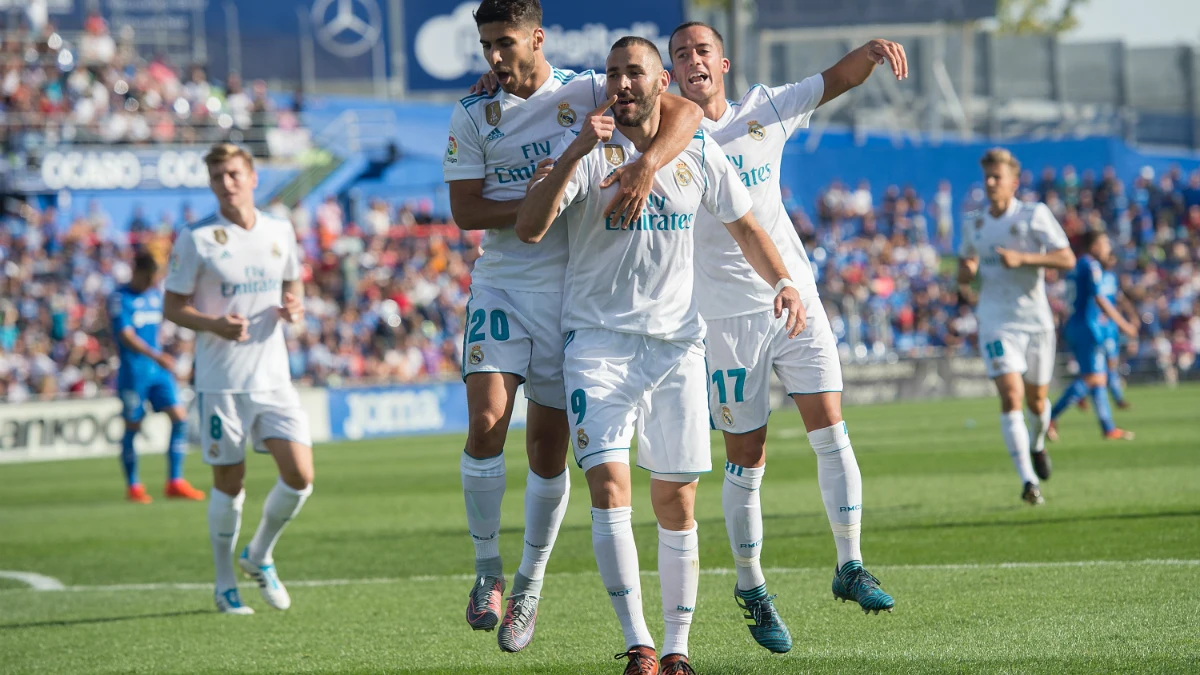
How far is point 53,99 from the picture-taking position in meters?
31.0

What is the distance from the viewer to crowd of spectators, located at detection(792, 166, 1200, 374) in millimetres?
30656

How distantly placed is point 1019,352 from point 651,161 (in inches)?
246

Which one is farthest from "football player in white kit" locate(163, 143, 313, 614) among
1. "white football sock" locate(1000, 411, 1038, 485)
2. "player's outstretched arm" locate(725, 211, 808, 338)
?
"white football sock" locate(1000, 411, 1038, 485)

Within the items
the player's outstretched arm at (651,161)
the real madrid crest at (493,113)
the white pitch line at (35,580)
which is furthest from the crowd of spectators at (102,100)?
the player's outstretched arm at (651,161)

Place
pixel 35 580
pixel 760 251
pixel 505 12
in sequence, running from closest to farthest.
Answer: pixel 505 12
pixel 760 251
pixel 35 580

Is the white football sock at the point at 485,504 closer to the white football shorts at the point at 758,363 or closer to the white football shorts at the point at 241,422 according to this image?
the white football shorts at the point at 758,363

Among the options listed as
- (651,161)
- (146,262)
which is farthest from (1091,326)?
(651,161)

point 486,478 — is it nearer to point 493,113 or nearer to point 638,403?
point 638,403

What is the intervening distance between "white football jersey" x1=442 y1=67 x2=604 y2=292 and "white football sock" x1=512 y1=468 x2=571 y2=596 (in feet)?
2.80

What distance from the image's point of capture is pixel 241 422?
8.07 meters

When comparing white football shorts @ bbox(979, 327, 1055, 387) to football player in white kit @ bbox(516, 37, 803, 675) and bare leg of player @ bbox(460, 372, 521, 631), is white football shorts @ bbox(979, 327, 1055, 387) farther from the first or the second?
bare leg of player @ bbox(460, 372, 521, 631)

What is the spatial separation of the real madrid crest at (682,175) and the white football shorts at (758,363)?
1.33 metres

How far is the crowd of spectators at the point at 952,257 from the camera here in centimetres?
3066

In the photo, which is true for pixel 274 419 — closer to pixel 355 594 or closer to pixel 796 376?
pixel 355 594
